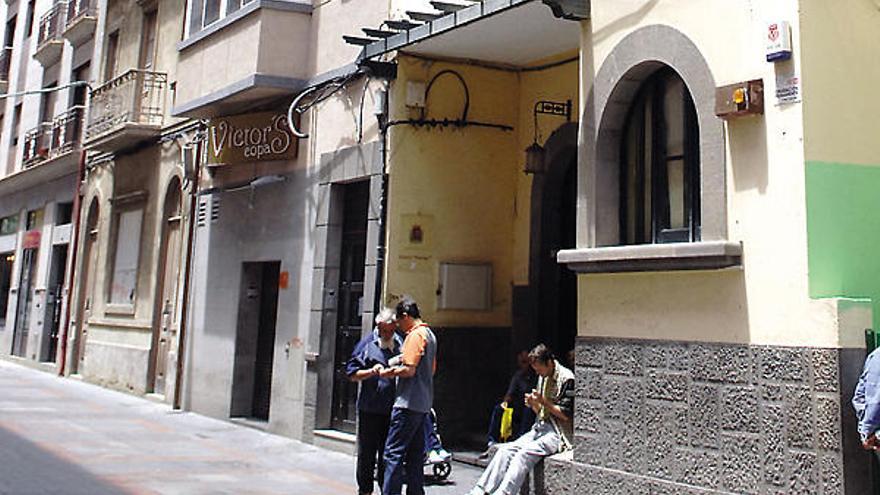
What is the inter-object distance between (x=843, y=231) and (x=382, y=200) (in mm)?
5741

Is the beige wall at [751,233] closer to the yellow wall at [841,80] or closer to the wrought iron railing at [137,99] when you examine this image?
the yellow wall at [841,80]

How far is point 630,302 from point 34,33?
25139 mm

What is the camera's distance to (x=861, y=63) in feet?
20.9

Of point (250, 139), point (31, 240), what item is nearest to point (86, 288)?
point (31, 240)

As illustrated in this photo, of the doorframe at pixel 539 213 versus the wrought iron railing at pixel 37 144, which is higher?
the wrought iron railing at pixel 37 144

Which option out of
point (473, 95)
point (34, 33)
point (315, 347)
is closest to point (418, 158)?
point (473, 95)

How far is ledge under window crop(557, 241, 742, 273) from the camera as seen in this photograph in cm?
635

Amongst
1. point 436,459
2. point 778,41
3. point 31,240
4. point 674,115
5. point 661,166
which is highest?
point 31,240

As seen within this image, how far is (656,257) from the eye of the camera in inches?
268

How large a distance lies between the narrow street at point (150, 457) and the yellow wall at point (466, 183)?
2.28m

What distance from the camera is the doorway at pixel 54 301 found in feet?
74.3

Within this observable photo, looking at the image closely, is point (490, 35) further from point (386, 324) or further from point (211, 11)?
point (211, 11)

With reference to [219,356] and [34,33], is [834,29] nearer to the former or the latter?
[219,356]

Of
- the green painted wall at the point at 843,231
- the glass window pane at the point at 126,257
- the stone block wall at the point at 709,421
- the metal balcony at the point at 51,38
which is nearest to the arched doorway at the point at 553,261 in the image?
the stone block wall at the point at 709,421
